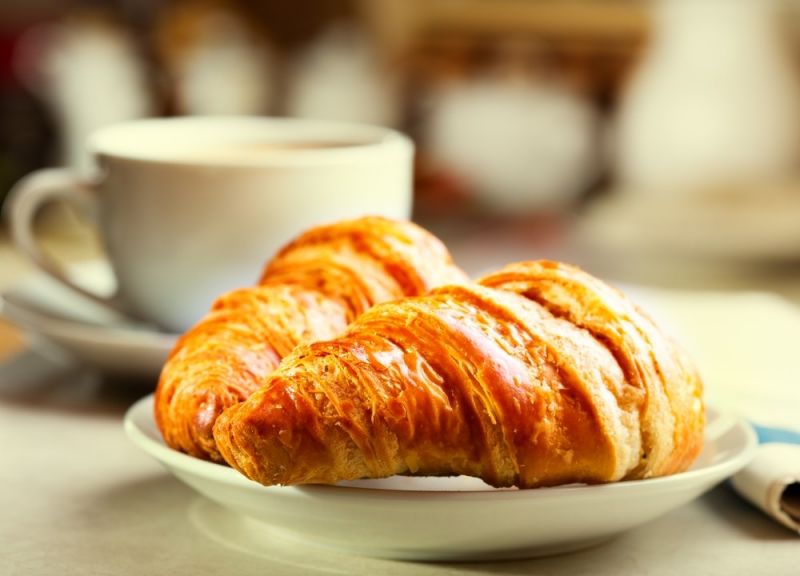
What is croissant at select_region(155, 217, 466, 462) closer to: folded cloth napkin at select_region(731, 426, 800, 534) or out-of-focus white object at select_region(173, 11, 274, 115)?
folded cloth napkin at select_region(731, 426, 800, 534)

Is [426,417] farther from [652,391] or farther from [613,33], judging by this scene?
[613,33]

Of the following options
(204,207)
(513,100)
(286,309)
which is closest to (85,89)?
(513,100)

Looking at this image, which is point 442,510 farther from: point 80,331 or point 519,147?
point 519,147

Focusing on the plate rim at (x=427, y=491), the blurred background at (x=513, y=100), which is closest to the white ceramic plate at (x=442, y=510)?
the plate rim at (x=427, y=491)

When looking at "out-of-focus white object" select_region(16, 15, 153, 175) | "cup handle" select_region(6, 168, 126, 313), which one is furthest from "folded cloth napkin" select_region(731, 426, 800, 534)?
"out-of-focus white object" select_region(16, 15, 153, 175)

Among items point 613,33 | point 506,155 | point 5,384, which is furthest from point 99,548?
point 613,33

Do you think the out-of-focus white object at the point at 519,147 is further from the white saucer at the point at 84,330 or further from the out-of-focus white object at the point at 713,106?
the white saucer at the point at 84,330
